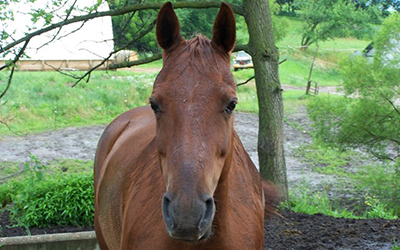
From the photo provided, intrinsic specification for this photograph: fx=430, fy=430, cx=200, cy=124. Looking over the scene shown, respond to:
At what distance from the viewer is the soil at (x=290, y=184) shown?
489cm

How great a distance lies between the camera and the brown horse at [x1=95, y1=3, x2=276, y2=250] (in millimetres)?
1843

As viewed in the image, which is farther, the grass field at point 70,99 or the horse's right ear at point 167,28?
the grass field at point 70,99

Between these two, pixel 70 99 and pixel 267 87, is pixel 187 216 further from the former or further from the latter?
pixel 70 99

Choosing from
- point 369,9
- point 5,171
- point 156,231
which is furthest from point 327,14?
point 156,231

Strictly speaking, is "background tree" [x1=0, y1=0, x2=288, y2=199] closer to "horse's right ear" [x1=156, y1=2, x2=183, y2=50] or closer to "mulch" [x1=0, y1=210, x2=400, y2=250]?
"mulch" [x1=0, y1=210, x2=400, y2=250]

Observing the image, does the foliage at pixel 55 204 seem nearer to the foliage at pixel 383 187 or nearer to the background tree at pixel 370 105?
the foliage at pixel 383 187

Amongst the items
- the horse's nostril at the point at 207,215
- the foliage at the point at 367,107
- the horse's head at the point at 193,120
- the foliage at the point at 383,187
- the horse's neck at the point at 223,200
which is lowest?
the foliage at the point at 383,187

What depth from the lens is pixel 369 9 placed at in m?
34.8

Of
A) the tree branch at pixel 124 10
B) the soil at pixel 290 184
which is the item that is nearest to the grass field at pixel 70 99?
the soil at pixel 290 184

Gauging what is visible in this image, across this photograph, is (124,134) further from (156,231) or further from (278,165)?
(278,165)

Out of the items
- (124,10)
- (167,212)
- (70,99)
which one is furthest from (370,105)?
(167,212)

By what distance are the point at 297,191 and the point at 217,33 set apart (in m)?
8.36

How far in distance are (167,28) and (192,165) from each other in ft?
2.97

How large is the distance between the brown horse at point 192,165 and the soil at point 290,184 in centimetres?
197
